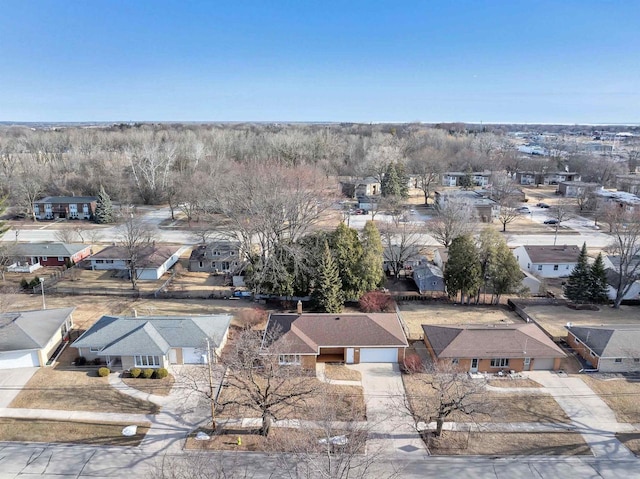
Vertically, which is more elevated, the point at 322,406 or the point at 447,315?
the point at 322,406

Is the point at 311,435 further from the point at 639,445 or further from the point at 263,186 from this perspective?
the point at 263,186

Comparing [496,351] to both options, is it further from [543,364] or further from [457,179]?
[457,179]

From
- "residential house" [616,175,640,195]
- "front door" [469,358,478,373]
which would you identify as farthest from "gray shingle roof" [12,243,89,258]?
"residential house" [616,175,640,195]

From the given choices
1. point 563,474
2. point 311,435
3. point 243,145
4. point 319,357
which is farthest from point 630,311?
point 243,145

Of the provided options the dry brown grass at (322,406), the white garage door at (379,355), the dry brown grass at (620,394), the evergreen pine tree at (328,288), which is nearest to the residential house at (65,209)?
the evergreen pine tree at (328,288)

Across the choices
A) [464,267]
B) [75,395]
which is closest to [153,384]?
[75,395]

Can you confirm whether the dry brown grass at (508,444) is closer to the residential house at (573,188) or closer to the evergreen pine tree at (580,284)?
the evergreen pine tree at (580,284)

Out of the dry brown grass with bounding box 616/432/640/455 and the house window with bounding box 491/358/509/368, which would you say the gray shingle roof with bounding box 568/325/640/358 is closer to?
the house window with bounding box 491/358/509/368
